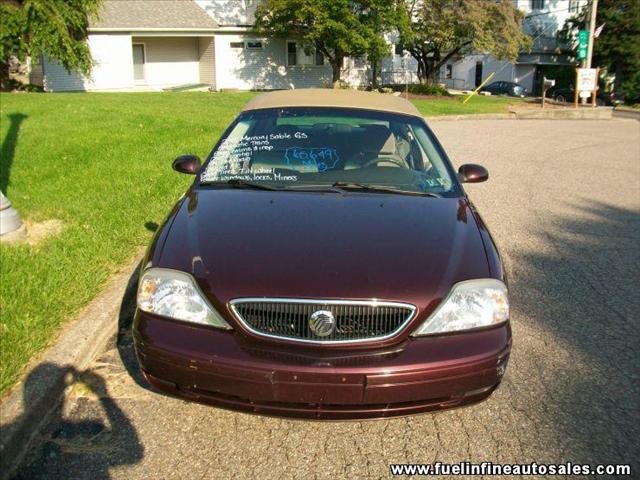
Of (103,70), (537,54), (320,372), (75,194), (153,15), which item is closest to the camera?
(320,372)

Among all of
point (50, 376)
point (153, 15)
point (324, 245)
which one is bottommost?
point (50, 376)

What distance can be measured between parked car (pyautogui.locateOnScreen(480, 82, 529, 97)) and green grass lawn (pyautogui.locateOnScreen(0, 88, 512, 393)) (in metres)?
34.4

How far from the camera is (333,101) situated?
15.9 feet

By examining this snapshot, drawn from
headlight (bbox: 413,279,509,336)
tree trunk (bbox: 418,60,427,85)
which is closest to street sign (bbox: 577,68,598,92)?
tree trunk (bbox: 418,60,427,85)

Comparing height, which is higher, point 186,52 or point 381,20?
point 381,20

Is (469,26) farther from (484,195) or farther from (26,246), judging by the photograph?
(26,246)

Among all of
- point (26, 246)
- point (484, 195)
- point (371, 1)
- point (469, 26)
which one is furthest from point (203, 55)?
point (26, 246)

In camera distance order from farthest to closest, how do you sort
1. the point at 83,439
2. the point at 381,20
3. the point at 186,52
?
the point at 186,52, the point at 381,20, the point at 83,439

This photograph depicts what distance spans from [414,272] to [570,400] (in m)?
1.27

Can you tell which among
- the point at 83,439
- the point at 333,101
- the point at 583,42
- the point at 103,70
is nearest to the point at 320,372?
the point at 83,439

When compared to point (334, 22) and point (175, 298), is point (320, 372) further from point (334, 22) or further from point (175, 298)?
point (334, 22)

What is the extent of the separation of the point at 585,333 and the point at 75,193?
17.6 ft

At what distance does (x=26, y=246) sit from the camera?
200 inches

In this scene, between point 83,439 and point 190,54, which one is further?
point 190,54
